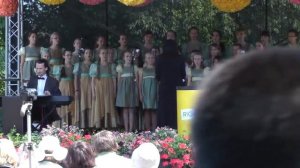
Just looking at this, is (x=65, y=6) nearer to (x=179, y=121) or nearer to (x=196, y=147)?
(x=179, y=121)

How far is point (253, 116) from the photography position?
88 cm

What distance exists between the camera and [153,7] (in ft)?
48.4

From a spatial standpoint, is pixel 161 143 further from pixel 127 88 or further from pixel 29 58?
pixel 29 58

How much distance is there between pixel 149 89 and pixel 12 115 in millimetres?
3328

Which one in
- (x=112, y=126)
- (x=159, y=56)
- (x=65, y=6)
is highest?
(x=65, y=6)

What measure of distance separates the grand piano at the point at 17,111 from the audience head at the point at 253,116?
8.51 meters

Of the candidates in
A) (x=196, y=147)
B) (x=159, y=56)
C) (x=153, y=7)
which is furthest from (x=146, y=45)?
(x=196, y=147)

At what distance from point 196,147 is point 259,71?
127mm

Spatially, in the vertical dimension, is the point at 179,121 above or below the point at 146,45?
below

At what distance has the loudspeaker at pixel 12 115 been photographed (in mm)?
9322

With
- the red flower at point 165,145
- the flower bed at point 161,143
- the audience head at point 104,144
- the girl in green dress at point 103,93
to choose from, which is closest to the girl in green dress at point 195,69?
the girl in green dress at point 103,93

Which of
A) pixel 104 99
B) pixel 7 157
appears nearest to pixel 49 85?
pixel 104 99

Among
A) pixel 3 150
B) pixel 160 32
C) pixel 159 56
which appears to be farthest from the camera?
pixel 160 32

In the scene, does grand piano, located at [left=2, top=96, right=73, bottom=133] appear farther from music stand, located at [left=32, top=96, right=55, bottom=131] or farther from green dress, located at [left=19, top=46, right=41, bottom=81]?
green dress, located at [left=19, top=46, right=41, bottom=81]
